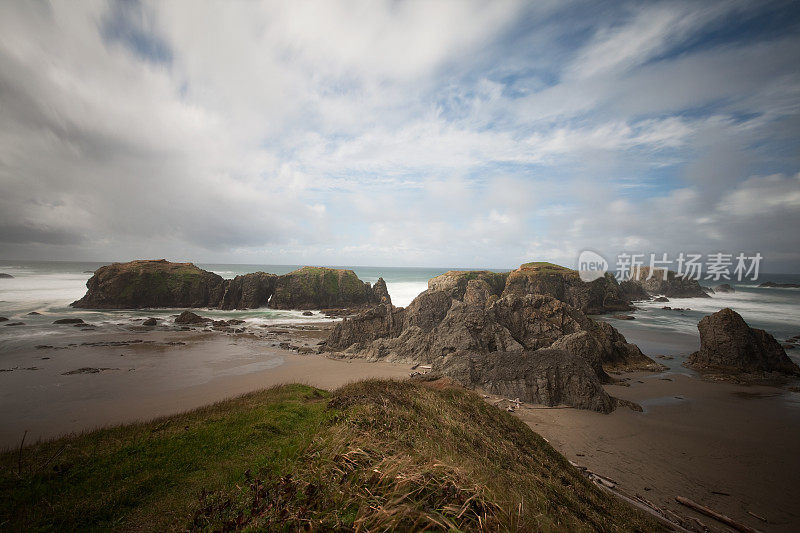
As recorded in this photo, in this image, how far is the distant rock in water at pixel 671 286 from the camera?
82.8m

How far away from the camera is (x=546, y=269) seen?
61.5 metres

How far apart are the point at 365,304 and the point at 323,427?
171 ft

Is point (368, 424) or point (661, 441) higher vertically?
point (368, 424)

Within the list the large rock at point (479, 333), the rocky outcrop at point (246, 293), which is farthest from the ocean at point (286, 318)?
the large rock at point (479, 333)

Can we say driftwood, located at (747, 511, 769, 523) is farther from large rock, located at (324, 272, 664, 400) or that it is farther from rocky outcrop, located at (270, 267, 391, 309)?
rocky outcrop, located at (270, 267, 391, 309)

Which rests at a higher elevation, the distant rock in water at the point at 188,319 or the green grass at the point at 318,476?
the green grass at the point at 318,476

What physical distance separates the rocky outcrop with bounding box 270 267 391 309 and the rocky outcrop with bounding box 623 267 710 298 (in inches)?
2676

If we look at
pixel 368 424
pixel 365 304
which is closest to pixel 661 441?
pixel 368 424

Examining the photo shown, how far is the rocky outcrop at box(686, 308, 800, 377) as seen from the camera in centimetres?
2186

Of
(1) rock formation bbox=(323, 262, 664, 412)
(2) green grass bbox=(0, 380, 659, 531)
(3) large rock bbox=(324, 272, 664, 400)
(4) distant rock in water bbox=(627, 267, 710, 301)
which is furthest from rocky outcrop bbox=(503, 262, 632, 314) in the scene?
(2) green grass bbox=(0, 380, 659, 531)

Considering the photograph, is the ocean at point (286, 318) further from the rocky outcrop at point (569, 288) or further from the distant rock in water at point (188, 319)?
the distant rock in water at point (188, 319)

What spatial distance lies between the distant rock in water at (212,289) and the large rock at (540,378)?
42.1 meters

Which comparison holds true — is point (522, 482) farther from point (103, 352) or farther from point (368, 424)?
point (103, 352)

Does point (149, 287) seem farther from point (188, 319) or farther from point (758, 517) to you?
point (758, 517)
